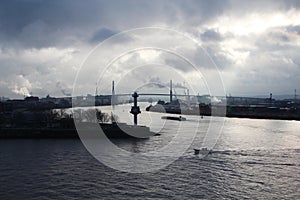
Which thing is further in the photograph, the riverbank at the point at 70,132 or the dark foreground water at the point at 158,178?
the riverbank at the point at 70,132

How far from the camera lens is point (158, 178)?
3631 mm

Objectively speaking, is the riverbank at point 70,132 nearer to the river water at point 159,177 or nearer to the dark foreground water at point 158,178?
the river water at point 159,177

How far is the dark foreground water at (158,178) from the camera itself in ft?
10.1

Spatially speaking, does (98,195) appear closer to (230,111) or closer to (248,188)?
(248,188)

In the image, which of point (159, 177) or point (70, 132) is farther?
point (70, 132)

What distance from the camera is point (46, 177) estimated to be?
362cm

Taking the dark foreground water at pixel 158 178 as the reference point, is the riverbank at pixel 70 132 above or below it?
above

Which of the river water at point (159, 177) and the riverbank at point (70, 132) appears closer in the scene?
the river water at point (159, 177)

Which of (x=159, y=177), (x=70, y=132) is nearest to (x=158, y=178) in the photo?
(x=159, y=177)

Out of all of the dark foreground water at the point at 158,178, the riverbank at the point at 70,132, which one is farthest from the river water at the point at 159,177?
the riverbank at the point at 70,132

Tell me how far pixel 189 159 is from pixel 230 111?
15237 mm

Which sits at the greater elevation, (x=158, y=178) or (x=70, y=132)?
(x=70, y=132)

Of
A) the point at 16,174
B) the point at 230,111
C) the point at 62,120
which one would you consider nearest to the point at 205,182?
the point at 16,174

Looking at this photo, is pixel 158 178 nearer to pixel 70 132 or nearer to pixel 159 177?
pixel 159 177
